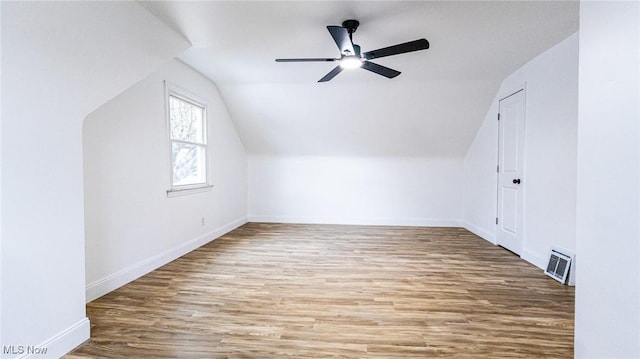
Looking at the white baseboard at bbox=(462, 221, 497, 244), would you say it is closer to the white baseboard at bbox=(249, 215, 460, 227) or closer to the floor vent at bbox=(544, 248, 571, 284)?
the white baseboard at bbox=(249, 215, 460, 227)

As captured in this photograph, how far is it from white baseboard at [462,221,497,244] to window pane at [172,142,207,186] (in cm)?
439

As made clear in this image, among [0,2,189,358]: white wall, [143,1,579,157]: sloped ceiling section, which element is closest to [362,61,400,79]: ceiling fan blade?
[143,1,579,157]: sloped ceiling section

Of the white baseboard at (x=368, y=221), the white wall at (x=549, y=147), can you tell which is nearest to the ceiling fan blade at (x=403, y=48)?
the white wall at (x=549, y=147)

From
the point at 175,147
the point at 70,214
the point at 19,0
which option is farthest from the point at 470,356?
the point at 175,147

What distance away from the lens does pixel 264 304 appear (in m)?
2.36

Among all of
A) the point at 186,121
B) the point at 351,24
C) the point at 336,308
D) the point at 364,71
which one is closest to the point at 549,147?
the point at 364,71

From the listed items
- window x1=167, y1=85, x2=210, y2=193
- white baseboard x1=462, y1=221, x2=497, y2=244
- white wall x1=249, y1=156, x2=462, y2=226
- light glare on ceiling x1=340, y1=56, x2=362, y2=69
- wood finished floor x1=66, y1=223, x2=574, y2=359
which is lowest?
wood finished floor x1=66, y1=223, x2=574, y2=359

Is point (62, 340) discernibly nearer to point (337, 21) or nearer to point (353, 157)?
point (337, 21)

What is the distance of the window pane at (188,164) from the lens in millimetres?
3674

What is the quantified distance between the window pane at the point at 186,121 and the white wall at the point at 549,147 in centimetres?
429

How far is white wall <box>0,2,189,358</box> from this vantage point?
1451 millimetres

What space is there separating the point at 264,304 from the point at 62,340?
1.25 metres

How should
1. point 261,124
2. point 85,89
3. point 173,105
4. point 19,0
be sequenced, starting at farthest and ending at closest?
point 261,124 → point 173,105 → point 85,89 → point 19,0

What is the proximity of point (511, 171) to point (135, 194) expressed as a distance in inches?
177
